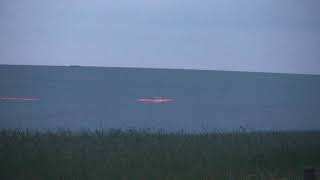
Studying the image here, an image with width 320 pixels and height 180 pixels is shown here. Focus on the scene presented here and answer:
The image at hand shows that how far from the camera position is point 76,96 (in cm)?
4994

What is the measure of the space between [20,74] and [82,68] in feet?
26.9

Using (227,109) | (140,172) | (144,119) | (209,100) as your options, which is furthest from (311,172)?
(209,100)

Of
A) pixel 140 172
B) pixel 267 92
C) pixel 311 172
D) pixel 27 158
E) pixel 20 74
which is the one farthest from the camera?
pixel 20 74

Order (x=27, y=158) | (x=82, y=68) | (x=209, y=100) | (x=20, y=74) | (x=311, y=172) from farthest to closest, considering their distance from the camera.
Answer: (x=82, y=68) < (x=20, y=74) < (x=209, y=100) < (x=27, y=158) < (x=311, y=172)

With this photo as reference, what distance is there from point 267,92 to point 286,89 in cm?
184

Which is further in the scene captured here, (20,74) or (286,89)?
(20,74)

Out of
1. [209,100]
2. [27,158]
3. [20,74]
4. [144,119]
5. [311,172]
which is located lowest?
[311,172]

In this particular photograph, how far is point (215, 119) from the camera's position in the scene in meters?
35.1

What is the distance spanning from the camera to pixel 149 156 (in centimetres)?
1445

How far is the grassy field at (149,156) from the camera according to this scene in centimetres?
1250

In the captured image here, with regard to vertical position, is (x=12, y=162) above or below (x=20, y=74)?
below

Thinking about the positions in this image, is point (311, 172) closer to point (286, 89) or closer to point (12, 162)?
point (12, 162)

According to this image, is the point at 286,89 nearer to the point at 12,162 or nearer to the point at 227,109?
the point at 227,109

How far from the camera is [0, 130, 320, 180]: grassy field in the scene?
12.5 m
